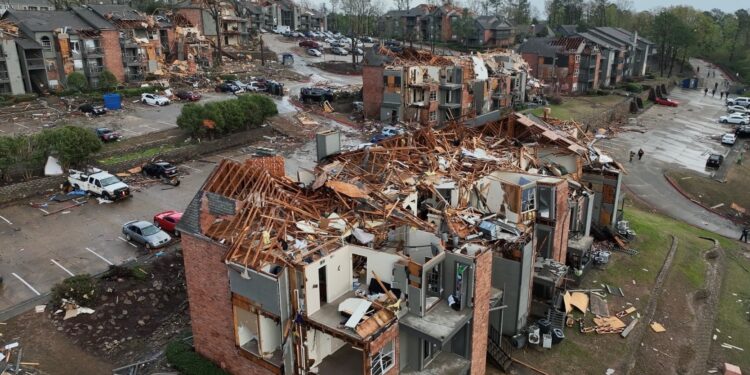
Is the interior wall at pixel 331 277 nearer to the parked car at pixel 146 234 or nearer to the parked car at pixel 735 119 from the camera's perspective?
the parked car at pixel 146 234

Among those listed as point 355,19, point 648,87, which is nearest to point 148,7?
point 355,19

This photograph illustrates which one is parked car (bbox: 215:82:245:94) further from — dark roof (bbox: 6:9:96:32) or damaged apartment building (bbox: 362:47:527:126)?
damaged apartment building (bbox: 362:47:527:126)

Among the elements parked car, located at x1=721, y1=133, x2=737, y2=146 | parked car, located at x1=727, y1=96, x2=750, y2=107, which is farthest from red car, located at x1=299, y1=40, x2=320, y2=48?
parked car, located at x1=727, y1=96, x2=750, y2=107

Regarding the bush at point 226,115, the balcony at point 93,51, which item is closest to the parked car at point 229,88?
the balcony at point 93,51

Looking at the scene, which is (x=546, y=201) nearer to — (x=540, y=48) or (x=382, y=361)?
(x=382, y=361)

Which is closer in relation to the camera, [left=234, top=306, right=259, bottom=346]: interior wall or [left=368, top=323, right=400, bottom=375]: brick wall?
[left=368, top=323, right=400, bottom=375]: brick wall

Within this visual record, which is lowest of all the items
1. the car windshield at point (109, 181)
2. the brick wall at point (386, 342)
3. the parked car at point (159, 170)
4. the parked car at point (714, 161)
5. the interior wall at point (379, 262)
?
the parked car at point (714, 161)

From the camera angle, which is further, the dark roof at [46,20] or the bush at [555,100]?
the bush at [555,100]

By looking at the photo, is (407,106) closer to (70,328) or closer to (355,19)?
(70,328)
